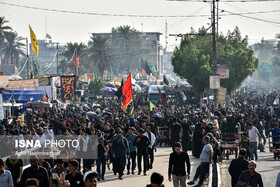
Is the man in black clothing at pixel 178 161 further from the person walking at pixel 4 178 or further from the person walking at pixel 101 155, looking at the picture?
the person walking at pixel 101 155

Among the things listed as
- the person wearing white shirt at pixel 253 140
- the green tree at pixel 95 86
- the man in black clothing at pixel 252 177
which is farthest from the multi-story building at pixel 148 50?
the man in black clothing at pixel 252 177

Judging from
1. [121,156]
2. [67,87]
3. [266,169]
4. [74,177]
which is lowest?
[266,169]

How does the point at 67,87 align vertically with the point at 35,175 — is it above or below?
above

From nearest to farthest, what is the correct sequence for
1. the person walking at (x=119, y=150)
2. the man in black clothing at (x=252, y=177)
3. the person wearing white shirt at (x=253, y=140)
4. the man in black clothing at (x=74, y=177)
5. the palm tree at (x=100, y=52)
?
the man in black clothing at (x=74, y=177) < the man in black clothing at (x=252, y=177) < the person walking at (x=119, y=150) < the person wearing white shirt at (x=253, y=140) < the palm tree at (x=100, y=52)

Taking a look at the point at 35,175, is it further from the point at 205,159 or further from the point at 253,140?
the point at 253,140

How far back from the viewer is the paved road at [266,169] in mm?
16844

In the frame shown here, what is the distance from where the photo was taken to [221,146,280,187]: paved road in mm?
16844

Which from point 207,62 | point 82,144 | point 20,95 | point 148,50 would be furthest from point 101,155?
point 148,50

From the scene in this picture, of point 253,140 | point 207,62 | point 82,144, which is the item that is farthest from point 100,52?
point 82,144

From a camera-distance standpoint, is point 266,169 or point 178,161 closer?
point 178,161

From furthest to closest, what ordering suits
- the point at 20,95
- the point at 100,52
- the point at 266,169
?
the point at 100,52 < the point at 20,95 < the point at 266,169

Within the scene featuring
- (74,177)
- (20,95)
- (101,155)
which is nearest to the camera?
(74,177)

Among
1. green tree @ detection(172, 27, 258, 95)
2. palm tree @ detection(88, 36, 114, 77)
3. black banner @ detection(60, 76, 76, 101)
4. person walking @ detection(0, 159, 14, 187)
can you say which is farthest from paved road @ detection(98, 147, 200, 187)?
palm tree @ detection(88, 36, 114, 77)

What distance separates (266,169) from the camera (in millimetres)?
19328
